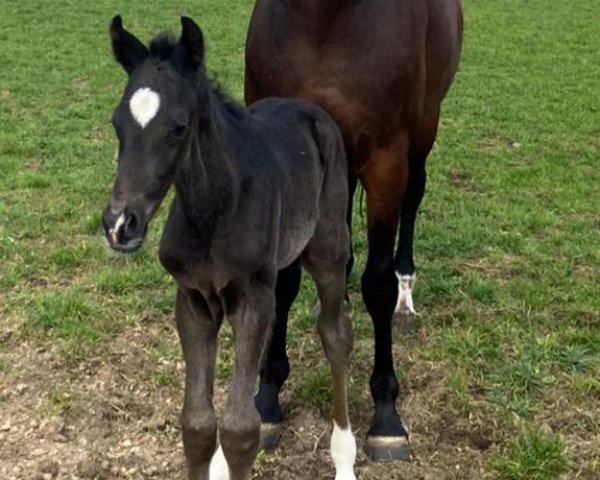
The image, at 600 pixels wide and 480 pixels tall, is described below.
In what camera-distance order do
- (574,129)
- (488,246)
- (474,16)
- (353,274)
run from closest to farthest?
(353,274), (488,246), (574,129), (474,16)

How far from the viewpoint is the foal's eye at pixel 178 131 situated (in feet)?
6.81

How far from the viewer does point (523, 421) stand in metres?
3.47

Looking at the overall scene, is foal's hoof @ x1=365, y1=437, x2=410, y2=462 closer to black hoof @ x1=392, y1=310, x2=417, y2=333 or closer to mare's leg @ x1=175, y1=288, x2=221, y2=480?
mare's leg @ x1=175, y1=288, x2=221, y2=480

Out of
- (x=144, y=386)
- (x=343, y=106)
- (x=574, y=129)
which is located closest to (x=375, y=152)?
(x=343, y=106)

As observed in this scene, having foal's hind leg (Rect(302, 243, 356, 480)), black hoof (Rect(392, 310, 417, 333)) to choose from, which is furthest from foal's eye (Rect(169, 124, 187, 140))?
black hoof (Rect(392, 310, 417, 333))

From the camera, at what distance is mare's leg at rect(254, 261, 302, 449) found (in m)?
3.41

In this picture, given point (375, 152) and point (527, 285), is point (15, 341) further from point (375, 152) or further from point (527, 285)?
point (527, 285)

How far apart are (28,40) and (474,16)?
818 centimetres

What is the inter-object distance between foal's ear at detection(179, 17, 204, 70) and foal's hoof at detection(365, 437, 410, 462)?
1.77 metres

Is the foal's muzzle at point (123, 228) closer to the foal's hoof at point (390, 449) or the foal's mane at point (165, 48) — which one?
the foal's mane at point (165, 48)

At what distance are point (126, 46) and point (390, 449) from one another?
1.89 m

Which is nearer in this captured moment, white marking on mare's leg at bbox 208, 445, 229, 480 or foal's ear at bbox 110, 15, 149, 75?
foal's ear at bbox 110, 15, 149, 75

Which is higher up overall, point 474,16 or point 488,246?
point 488,246

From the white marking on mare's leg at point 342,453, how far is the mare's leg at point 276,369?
0.34 metres
